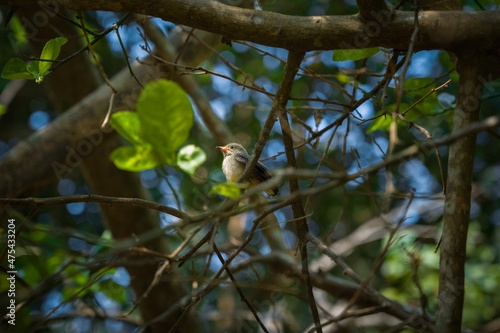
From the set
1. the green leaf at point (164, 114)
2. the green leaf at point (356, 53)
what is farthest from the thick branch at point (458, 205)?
the green leaf at point (164, 114)

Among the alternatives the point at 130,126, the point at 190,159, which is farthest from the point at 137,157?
the point at 190,159

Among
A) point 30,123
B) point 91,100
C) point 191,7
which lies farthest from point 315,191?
point 30,123

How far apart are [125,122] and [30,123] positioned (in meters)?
5.72

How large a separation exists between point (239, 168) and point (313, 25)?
75.3 inches

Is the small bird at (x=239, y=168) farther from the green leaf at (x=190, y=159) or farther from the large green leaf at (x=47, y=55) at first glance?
the green leaf at (x=190, y=159)

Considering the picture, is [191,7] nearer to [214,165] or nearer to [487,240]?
[214,165]

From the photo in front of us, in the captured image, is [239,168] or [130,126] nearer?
[130,126]

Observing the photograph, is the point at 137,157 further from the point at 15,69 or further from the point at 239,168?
the point at 239,168

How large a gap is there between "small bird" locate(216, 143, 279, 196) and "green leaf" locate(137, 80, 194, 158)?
2.24 m

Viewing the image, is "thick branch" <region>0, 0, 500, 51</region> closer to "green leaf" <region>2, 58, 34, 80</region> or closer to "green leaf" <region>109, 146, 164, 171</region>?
"green leaf" <region>2, 58, 34, 80</region>

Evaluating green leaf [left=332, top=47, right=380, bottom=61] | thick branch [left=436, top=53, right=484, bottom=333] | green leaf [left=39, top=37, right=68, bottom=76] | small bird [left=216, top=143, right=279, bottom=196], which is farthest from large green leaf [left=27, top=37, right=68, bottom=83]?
small bird [left=216, top=143, right=279, bottom=196]

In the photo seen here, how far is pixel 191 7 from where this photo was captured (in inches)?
68.1

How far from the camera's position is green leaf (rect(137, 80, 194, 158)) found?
1.01m

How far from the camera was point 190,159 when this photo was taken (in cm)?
124
